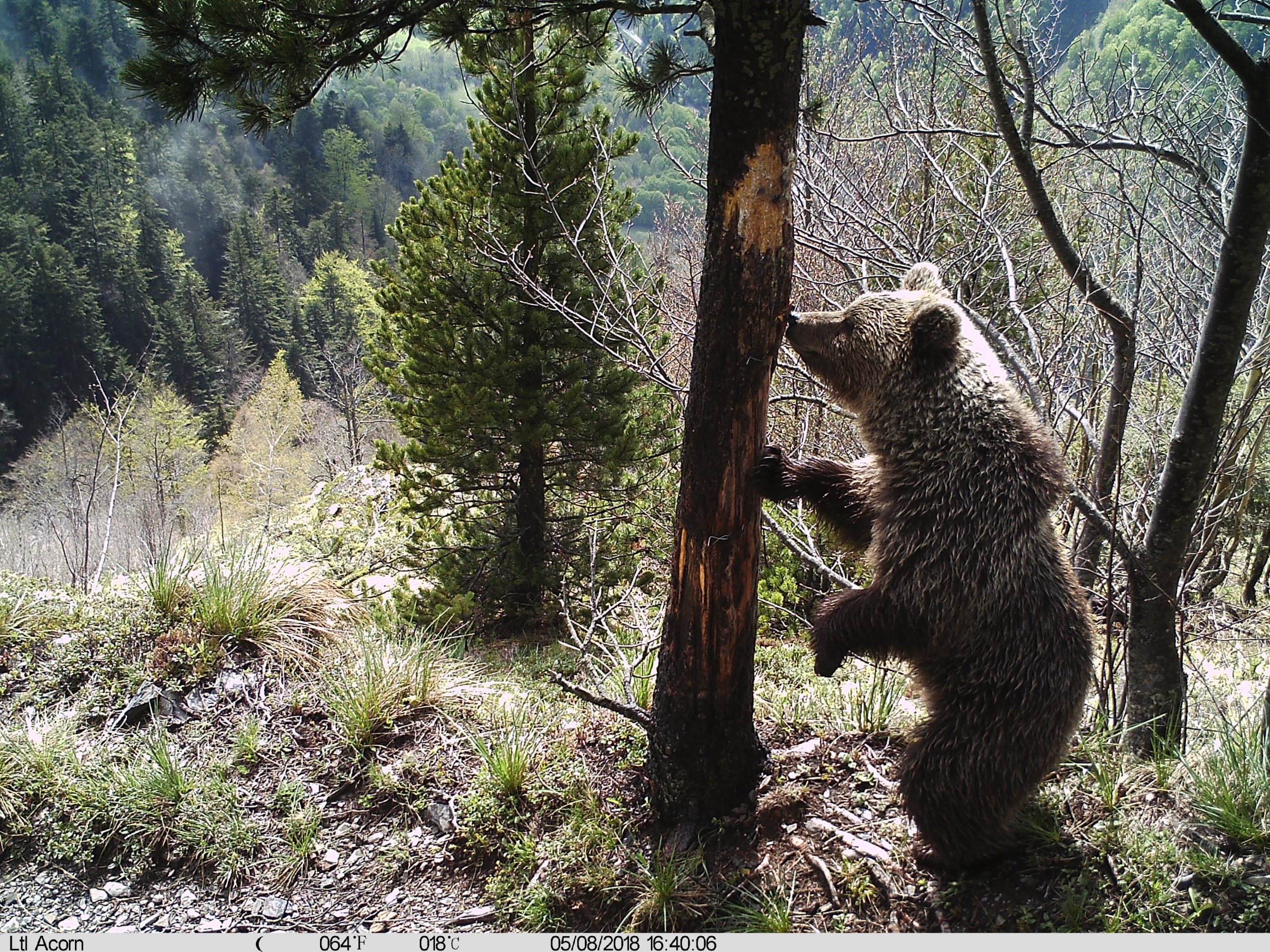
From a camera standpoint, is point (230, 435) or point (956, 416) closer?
point (956, 416)

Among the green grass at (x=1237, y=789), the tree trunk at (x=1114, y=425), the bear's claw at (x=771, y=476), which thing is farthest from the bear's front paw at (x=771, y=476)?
the green grass at (x=1237, y=789)

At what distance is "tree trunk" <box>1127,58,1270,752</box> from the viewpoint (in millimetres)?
2555

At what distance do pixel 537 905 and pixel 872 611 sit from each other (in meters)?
1.64

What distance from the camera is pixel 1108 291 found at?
3.16 meters

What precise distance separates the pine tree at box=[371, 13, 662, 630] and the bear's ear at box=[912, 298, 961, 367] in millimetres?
4025

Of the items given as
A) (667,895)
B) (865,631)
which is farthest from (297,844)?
(865,631)

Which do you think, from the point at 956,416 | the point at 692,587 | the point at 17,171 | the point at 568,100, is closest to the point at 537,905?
the point at 692,587

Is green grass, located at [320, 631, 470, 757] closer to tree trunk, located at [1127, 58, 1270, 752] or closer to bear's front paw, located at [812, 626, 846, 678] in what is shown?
bear's front paw, located at [812, 626, 846, 678]

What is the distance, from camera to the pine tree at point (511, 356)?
6.77 metres

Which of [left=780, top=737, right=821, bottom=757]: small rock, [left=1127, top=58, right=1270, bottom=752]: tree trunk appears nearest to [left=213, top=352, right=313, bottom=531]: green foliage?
[left=780, top=737, right=821, bottom=757]: small rock

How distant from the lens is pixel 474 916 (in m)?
2.87

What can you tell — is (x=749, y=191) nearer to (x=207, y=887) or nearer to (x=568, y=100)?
(x=207, y=887)

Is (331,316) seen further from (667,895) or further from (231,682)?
(667,895)

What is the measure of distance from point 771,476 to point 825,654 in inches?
26.4
